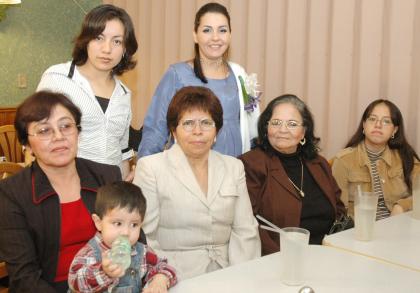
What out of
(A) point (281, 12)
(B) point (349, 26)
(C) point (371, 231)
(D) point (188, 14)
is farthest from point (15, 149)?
(C) point (371, 231)

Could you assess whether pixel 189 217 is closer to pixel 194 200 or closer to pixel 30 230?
pixel 194 200

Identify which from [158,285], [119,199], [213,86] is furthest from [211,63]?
[158,285]

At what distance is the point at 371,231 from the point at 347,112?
1868mm

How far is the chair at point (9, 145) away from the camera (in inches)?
166

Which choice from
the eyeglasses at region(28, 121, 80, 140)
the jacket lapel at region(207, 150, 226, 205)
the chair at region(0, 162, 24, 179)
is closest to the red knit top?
the eyeglasses at region(28, 121, 80, 140)

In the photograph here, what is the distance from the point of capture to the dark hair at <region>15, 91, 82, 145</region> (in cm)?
177

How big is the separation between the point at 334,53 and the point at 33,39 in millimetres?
3342

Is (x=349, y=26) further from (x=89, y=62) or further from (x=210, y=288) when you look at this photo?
(x=210, y=288)

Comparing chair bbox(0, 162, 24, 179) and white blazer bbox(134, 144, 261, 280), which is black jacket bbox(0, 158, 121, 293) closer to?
white blazer bbox(134, 144, 261, 280)

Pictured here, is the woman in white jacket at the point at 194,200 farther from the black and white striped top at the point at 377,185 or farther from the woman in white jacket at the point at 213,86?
the black and white striped top at the point at 377,185

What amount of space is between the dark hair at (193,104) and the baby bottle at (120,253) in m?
0.91

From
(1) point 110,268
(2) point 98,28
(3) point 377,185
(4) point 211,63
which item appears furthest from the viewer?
(3) point 377,185

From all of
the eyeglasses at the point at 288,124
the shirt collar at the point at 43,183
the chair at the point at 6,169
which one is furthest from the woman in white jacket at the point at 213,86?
the shirt collar at the point at 43,183

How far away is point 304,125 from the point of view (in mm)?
2699
